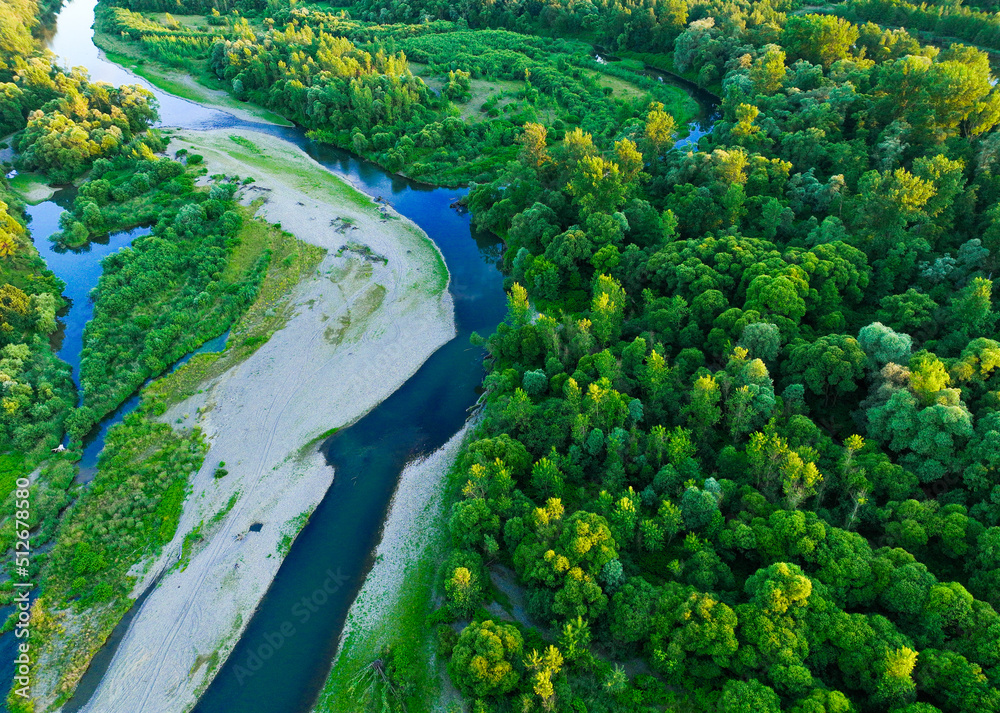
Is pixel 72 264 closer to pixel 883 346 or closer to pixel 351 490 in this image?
pixel 351 490

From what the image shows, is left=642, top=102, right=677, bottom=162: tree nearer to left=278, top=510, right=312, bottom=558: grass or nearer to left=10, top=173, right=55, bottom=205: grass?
left=278, top=510, right=312, bottom=558: grass

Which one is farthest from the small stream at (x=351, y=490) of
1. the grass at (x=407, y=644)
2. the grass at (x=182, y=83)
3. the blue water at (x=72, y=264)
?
the grass at (x=182, y=83)

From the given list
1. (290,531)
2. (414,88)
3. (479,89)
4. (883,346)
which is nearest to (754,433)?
(883,346)

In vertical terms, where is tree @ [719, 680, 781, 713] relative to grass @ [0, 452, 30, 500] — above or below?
above

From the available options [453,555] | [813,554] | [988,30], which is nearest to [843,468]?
[813,554]

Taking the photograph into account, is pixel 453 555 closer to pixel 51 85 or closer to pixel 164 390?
pixel 164 390

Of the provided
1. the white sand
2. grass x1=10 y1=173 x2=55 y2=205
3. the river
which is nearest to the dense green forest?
the white sand
